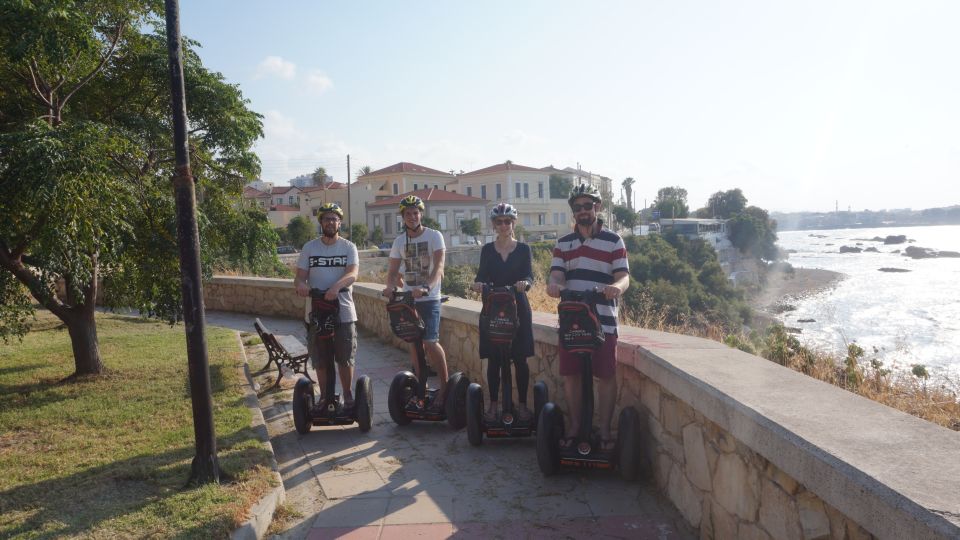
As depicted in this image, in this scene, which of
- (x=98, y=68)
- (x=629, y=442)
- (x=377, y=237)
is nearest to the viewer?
(x=629, y=442)

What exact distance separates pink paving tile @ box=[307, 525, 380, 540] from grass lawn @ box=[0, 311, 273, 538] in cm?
42

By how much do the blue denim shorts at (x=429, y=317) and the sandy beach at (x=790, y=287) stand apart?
4985 cm

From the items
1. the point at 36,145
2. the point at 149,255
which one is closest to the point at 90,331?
the point at 149,255

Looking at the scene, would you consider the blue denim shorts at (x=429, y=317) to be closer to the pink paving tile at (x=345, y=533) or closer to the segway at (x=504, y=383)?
the segway at (x=504, y=383)

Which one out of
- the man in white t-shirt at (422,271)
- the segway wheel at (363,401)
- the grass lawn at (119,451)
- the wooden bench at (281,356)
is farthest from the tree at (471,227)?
the segway wheel at (363,401)

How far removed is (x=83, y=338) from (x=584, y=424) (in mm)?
6207

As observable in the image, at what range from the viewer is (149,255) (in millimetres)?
6828

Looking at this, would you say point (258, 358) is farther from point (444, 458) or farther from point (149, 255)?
point (444, 458)

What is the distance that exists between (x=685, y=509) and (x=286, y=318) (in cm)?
1141

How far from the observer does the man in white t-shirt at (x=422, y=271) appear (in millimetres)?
5438

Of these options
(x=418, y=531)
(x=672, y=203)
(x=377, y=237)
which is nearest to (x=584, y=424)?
(x=418, y=531)

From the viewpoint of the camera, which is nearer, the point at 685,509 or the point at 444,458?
the point at 685,509

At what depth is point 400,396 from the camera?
5363 millimetres

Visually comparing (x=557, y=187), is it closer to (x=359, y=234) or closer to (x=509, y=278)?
(x=359, y=234)
